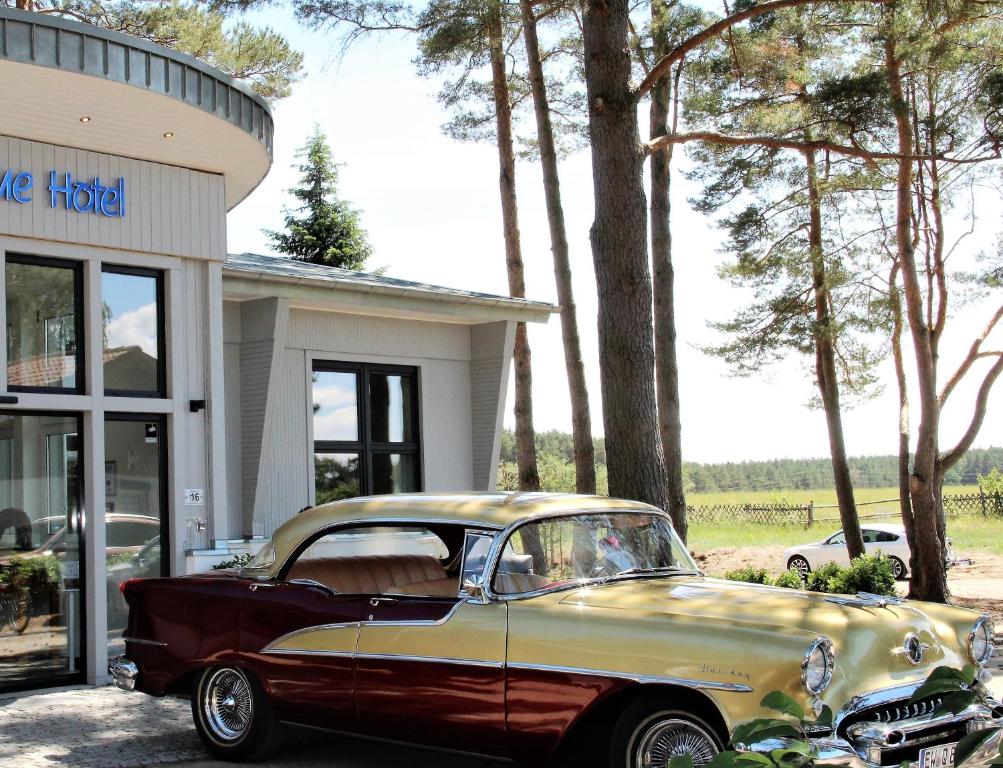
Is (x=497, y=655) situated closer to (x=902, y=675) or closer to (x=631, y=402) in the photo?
(x=902, y=675)

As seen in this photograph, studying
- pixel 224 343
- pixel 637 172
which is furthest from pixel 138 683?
pixel 637 172

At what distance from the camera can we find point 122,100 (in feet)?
28.8

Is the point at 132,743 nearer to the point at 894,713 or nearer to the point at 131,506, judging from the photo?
the point at 131,506

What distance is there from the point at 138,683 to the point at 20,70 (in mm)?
4453

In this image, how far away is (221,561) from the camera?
10453 millimetres

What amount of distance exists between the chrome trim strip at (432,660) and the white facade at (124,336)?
14.3 ft

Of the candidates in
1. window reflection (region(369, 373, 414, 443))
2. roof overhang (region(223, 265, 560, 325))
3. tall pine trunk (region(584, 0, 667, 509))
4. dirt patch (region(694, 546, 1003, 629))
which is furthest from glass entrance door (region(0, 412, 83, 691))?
dirt patch (region(694, 546, 1003, 629))

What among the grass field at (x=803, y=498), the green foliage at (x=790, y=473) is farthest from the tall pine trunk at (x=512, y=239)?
the green foliage at (x=790, y=473)

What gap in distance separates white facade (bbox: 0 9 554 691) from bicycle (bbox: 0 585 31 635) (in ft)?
0.10

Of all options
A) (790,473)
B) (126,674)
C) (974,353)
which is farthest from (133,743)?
(790,473)

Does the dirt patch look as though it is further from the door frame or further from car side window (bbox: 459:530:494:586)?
car side window (bbox: 459:530:494:586)

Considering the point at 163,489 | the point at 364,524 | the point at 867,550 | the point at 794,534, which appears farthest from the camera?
the point at 794,534

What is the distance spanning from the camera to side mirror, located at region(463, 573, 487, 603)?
582cm

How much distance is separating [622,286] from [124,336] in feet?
15.0
